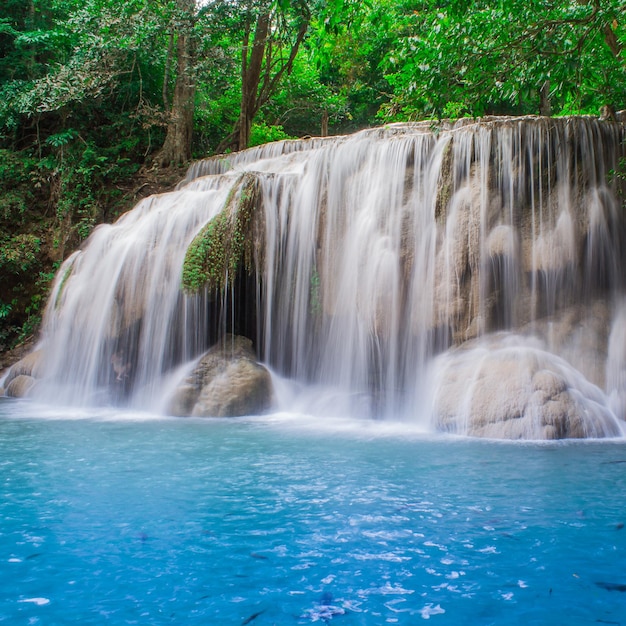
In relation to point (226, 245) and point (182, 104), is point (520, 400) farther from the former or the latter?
point (182, 104)

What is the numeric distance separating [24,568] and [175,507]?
1.26 meters

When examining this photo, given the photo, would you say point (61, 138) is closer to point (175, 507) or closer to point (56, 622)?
point (175, 507)

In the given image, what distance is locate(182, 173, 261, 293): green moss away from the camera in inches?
409

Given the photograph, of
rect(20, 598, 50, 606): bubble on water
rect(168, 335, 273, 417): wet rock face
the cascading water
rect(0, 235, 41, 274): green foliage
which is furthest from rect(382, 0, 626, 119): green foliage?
rect(0, 235, 41, 274): green foliage

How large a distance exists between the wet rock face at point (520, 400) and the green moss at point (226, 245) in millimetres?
3968

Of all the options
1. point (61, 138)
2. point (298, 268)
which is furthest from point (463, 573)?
point (61, 138)

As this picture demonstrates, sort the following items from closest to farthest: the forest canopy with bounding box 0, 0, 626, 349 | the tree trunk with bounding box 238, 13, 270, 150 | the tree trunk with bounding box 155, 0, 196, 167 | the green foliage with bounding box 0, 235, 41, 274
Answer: the green foliage with bounding box 0, 235, 41, 274
the forest canopy with bounding box 0, 0, 626, 349
the tree trunk with bounding box 155, 0, 196, 167
the tree trunk with bounding box 238, 13, 270, 150

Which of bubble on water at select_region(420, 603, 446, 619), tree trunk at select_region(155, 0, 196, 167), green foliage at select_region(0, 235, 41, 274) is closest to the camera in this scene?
bubble on water at select_region(420, 603, 446, 619)

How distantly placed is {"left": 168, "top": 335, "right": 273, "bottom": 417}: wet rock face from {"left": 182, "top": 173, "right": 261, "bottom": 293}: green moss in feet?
4.00

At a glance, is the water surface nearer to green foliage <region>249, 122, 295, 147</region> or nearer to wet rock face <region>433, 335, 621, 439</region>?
wet rock face <region>433, 335, 621, 439</region>

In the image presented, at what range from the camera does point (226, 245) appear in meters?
10.5

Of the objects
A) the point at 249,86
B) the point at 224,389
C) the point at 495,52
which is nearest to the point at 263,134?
the point at 249,86

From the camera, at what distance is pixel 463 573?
133 inches

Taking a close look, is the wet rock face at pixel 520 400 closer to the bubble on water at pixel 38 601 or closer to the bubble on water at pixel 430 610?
the bubble on water at pixel 430 610
